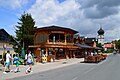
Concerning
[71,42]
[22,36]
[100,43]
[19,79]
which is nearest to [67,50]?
[71,42]

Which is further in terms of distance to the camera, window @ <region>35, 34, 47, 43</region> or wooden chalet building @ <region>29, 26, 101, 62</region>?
window @ <region>35, 34, 47, 43</region>

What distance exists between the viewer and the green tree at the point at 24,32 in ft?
189

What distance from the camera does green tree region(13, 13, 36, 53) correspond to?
189 feet

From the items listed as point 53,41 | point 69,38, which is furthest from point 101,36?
point 53,41

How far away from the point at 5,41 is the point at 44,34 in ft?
40.2

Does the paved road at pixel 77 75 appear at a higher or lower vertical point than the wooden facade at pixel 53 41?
lower

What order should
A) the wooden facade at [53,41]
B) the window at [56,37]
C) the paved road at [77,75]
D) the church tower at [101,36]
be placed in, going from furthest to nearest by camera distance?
the church tower at [101,36]
the window at [56,37]
the wooden facade at [53,41]
the paved road at [77,75]

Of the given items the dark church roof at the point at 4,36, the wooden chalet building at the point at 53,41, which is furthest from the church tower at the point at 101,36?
the wooden chalet building at the point at 53,41

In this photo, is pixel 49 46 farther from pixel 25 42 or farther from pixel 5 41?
pixel 5 41

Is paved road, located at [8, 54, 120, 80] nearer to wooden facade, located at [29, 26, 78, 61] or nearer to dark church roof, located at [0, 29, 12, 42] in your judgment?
wooden facade, located at [29, 26, 78, 61]

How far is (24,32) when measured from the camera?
5903cm

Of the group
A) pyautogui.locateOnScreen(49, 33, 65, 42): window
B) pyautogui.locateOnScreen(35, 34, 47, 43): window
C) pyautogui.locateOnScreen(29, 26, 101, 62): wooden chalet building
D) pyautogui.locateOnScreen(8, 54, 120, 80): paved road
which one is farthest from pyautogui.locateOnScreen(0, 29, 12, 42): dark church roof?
pyautogui.locateOnScreen(8, 54, 120, 80): paved road

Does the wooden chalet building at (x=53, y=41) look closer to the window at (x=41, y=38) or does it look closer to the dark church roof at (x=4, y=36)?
the window at (x=41, y=38)

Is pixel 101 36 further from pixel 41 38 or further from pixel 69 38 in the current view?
pixel 41 38
